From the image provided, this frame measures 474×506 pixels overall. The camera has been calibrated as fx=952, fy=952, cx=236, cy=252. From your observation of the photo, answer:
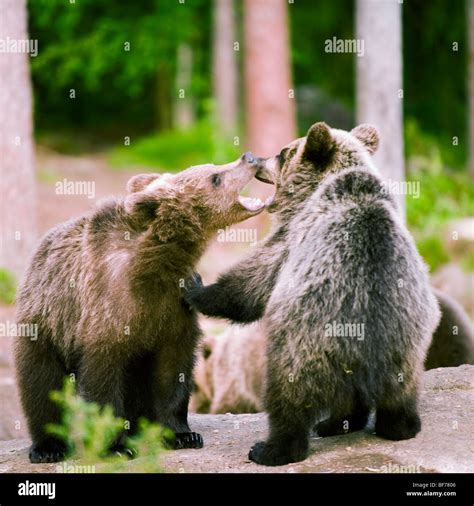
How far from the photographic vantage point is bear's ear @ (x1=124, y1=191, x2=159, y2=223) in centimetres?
643

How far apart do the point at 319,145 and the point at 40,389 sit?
251cm

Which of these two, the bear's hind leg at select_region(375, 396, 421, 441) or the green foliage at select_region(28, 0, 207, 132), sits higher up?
the green foliage at select_region(28, 0, 207, 132)

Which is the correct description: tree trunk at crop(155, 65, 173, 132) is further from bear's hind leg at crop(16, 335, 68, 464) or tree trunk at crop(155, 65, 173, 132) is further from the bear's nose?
bear's hind leg at crop(16, 335, 68, 464)

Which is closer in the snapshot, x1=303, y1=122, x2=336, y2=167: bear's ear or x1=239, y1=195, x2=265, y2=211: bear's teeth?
x1=303, y1=122, x2=336, y2=167: bear's ear

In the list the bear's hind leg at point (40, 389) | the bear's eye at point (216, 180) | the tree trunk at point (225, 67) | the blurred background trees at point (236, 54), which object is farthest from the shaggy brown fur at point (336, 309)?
the tree trunk at point (225, 67)

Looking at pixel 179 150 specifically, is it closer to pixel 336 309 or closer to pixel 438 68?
pixel 438 68

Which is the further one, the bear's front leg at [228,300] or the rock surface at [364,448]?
the bear's front leg at [228,300]

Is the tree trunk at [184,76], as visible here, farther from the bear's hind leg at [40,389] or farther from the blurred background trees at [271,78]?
the bear's hind leg at [40,389]

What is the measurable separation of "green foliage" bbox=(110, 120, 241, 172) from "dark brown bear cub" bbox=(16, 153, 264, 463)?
14.8 metres

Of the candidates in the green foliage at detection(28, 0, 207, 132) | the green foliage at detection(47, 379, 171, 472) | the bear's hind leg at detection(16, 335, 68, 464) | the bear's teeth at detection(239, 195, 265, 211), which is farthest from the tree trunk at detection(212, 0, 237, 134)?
the green foliage at detection(47, 379, 171, 472)

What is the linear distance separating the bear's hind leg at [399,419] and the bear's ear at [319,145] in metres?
1.67

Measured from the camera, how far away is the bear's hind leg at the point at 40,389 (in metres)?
6.50

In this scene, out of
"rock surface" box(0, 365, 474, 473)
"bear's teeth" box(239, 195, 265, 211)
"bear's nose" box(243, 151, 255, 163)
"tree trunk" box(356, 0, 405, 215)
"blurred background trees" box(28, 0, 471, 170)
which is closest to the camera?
"rock surface" box(0, 365, 474, 473)
